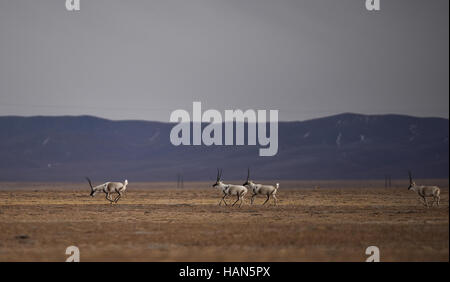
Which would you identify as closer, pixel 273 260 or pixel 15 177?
pixel 273 260

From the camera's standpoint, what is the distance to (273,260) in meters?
18.0

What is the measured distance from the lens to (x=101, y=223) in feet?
92.0

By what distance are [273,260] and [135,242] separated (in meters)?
5.52

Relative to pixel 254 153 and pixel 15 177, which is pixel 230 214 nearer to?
pixel 15 177

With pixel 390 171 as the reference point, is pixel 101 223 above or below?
below

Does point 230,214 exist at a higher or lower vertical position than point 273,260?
higher

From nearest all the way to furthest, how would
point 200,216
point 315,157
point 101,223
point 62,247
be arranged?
point 62,247 < point 101,223 < point 200,216 < point 315,157
